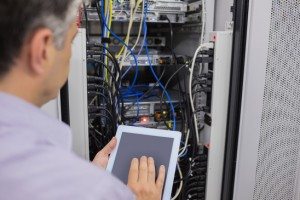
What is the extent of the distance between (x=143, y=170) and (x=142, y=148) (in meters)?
0.13

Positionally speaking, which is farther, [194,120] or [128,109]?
[128,109]

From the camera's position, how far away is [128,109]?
5.77ft

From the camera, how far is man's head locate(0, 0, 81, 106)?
0.57 meters

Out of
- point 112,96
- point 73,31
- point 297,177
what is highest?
point 73,31

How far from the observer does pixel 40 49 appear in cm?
60

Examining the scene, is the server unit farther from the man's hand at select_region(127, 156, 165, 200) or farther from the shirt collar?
the shirt collar

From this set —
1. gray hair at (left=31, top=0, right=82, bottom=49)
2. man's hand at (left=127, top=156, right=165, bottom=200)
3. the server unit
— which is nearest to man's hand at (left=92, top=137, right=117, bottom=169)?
man's hand at (left=127, top=156, right=165, bottom=200)

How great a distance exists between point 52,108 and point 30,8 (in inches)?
26.1

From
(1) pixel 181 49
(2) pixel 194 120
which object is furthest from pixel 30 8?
(1) pixel 181 49

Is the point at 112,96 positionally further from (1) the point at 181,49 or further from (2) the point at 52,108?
(1) the point at 181,49

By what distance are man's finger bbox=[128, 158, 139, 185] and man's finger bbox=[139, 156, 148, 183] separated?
1 centimetres

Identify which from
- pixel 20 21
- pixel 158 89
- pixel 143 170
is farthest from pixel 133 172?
pixel 158 89

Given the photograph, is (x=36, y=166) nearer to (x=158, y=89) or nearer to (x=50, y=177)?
(x=50, y=177)

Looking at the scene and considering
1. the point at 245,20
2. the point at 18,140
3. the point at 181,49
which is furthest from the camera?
the point at 181,49
